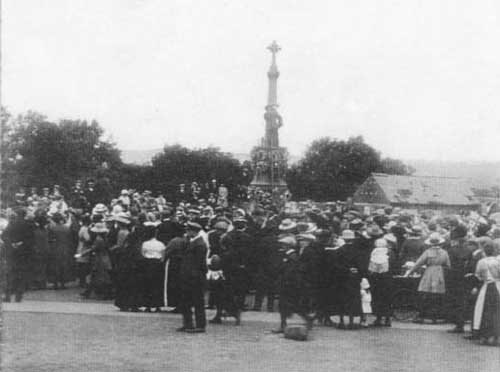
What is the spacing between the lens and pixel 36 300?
49.1 feet

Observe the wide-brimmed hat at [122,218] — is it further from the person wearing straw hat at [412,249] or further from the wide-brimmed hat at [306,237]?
the person wearing straw hat at [412,249]

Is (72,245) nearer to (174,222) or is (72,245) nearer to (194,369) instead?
(174,222)

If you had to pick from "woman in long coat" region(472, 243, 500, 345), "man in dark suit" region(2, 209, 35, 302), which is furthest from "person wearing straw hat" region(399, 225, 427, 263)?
"man in dark suit" region(2, 209, 35, 302)

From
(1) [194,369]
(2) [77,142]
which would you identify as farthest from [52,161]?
(1) [194,369]

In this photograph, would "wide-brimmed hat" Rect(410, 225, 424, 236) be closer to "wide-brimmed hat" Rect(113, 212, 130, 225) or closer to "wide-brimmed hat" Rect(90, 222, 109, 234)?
"wide-brimmed hat" Rect(113, 212, 130, 225)

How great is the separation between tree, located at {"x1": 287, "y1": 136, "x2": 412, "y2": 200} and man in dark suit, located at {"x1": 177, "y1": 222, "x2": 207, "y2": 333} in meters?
77.6

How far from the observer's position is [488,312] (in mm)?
11375

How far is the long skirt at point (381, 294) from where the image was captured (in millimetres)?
13156

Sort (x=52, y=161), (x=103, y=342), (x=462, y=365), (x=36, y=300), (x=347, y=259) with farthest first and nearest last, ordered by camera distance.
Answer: (x=52, y=161)
(x=36, y=300)
(x=347, y=259)
(x=103, y=342)
(x=462, y=365)

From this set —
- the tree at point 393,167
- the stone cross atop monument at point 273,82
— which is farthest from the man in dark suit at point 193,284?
the tree at point 393,167

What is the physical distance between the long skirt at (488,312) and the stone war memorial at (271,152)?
116ft

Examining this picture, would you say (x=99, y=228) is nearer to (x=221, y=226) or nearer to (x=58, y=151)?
(x=221, y=226)

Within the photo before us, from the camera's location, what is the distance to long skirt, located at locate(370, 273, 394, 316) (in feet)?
43.2

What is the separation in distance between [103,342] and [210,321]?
109 inches
